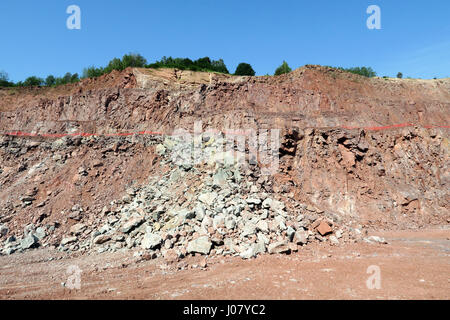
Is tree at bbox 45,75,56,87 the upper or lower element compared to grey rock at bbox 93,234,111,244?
upper

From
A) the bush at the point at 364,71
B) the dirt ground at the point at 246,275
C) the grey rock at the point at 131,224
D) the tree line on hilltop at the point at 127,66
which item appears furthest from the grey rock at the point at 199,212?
the bush at the point at 364,71

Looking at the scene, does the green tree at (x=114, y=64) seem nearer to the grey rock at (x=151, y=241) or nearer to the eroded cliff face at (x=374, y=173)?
the eroded cliff face at (x=374, y=173)

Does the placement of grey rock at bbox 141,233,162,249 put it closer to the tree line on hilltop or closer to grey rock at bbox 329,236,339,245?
grey rock at bbox 329,236,339,245

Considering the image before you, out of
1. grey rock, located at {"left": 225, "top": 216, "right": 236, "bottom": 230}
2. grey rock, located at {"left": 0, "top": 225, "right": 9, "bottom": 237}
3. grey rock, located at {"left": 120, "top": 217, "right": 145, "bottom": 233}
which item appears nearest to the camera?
grey rock, located at {"left": 225, "top": 216, "right": 236, "bottom": 230}

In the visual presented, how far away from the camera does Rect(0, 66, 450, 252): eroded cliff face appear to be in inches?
406

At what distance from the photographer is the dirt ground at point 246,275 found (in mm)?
5164

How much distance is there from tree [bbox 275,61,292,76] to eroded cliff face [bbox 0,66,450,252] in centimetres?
1075

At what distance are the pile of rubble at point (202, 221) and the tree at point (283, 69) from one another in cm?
2637

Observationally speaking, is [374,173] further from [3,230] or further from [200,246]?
[3,230]

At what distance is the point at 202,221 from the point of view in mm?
8508
